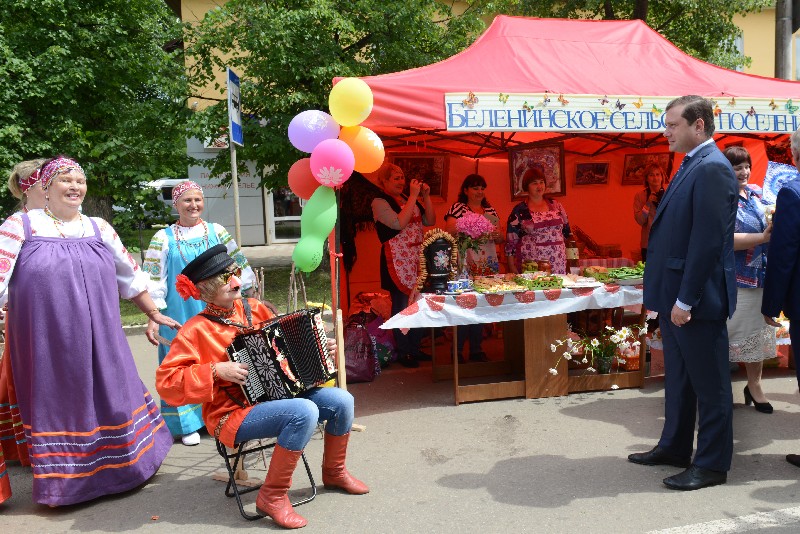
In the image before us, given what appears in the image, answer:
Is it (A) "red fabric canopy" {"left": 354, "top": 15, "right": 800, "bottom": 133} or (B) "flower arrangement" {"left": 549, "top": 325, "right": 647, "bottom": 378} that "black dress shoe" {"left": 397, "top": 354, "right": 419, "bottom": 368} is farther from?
(A) "red fabric canopy" {"left": 354, "top": 15, "right": 800, "bottom": 133}

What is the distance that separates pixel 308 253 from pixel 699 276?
251cm

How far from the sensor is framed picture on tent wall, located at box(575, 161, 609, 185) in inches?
331

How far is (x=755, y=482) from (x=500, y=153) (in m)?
5.07

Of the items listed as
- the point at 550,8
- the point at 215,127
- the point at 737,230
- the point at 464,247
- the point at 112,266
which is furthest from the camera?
the point at 550,8

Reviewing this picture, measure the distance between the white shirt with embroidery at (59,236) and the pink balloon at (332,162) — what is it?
4.43 ft

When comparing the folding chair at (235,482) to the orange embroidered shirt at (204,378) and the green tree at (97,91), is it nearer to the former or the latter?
the orange embroidered shirt at (204,378)

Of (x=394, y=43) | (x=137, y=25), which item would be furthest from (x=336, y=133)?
(x=137, y=25)

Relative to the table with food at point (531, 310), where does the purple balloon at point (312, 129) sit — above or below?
above

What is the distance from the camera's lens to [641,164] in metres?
8.45

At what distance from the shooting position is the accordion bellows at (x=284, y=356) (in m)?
3.28

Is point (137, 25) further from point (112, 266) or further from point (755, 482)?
point (755, 482)

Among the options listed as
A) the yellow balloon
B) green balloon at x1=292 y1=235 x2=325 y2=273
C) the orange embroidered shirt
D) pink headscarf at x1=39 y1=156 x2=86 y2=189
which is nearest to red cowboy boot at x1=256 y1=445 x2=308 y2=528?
the orange embroidered shirt

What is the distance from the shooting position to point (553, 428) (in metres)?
4.78

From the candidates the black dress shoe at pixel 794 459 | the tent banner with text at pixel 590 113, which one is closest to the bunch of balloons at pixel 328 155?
the tent banner with text at pixel 590 113
